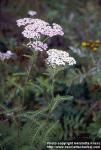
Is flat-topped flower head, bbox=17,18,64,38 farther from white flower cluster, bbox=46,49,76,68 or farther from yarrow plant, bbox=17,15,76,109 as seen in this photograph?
white flower cluster, bbox=46,49,76,68

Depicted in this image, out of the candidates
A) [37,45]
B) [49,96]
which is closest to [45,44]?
[37,45]

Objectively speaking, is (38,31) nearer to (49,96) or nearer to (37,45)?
(37,45)

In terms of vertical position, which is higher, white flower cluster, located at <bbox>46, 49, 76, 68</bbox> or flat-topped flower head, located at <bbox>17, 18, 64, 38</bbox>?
flat-topped flower head, located at <bbox>17, 18, 64, 38</bbox>

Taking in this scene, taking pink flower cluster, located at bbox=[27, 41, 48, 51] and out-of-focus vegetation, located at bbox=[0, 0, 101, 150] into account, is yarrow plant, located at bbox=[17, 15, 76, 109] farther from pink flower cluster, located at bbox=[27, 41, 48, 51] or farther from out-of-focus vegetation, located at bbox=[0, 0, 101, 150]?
out-of-focus vegetation, located at bbox=[0, 0, 101, 150]

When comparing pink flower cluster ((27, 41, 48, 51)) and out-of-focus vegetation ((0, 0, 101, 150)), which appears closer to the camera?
pink flower cluster ((27, 41, 48, 51))

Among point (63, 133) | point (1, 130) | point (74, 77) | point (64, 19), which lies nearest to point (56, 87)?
point (74, 77)

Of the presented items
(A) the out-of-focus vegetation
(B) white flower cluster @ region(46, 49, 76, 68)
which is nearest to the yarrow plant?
(B) white flower cluster @ region(46, 49, 76, 68)

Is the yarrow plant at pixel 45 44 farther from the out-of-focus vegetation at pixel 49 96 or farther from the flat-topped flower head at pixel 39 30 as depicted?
the out-of-focus vegetation at pixel 49 96

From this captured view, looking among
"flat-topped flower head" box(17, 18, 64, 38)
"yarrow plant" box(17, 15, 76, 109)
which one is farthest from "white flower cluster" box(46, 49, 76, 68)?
"flat-topped flower head" box(17, 18, 64, 38)
